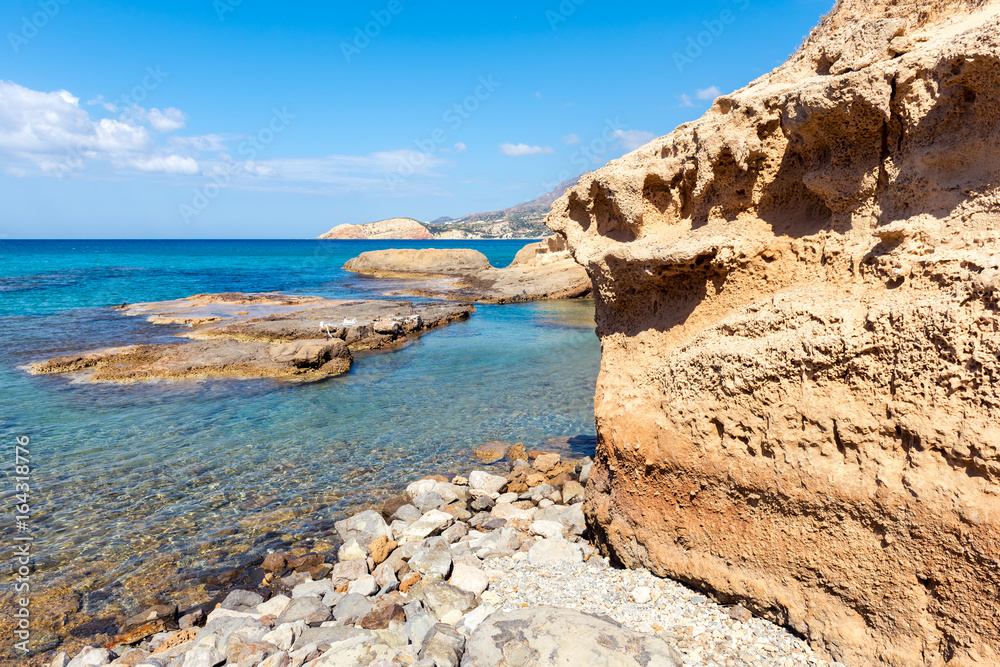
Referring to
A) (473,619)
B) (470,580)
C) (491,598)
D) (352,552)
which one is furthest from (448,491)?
(473,619)

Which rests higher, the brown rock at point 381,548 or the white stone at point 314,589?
the brown rock at point 381,548

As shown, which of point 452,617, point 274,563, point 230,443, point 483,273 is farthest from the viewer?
point 483,273

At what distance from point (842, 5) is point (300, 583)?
831 cm

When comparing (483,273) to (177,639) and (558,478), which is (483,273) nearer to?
(558,478)

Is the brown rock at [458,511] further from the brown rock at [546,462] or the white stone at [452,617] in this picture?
the white stone at [452,617]

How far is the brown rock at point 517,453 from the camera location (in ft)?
32.8

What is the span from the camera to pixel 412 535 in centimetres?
721

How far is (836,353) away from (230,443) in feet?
33.6

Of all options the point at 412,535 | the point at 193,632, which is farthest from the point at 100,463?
the point at 412,535

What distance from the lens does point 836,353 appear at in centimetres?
418

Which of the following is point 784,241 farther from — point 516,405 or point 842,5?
point 516,405

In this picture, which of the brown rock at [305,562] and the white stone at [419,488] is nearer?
the brown rock at [305,562]

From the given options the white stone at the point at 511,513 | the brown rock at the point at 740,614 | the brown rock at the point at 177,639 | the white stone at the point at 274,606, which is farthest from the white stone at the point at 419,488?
the brown rock at the point at 740,614

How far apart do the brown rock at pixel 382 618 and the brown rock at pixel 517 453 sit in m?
4.76
